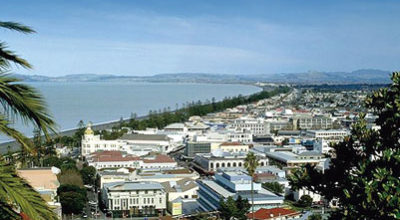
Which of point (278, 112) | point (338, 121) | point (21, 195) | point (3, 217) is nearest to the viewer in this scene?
point (21, 195)

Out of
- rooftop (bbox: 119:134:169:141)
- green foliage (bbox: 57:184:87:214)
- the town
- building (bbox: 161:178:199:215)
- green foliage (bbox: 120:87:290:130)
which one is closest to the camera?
the town

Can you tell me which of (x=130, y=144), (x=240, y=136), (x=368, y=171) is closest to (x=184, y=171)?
(x=130, y=144)

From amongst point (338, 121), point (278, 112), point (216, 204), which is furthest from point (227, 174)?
point (278, 112)

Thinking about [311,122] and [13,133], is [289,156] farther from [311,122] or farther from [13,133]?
[13,133]

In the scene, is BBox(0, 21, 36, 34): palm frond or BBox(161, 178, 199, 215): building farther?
BBox(161, 178, 199, 215): building

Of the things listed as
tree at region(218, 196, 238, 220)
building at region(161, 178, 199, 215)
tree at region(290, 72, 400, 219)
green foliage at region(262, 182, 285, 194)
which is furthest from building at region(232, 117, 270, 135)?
tree at region(290, 72, 400, 219)

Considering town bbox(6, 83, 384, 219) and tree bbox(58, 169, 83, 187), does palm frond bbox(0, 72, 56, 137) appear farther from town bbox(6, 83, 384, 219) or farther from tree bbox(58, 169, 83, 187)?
tree bbox(58, 169, 83, 187)

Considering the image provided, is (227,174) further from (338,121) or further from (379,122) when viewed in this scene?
(338,121)
